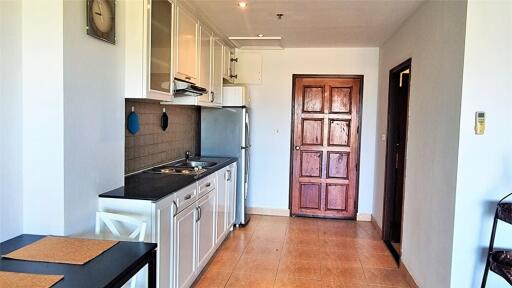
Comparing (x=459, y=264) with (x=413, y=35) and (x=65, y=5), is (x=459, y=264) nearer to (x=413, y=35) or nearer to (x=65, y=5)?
(x=413, y=35)

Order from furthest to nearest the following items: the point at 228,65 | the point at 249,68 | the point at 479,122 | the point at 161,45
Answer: the point at 249,68
the point at 228,65
the point at 161,45
the point at 479,122

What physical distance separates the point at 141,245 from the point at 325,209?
12.8 feet

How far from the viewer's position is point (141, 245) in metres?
1.83

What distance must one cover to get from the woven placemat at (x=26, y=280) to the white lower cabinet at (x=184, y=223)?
2.71 ft

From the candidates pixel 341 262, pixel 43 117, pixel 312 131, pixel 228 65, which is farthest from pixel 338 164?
pixel 43 117

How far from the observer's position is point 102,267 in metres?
1.55

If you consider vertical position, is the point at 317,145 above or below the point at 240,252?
above

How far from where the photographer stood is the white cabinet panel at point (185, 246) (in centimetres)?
261

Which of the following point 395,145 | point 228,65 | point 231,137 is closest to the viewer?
point 395,145

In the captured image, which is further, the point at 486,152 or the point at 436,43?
the point at 436,43

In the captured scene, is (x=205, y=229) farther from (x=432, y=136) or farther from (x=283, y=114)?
(x=283, y=114)

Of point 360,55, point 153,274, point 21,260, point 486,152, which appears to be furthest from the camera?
point 360,55

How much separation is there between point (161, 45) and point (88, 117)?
2.89ft

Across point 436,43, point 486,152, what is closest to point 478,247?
point 486,152
